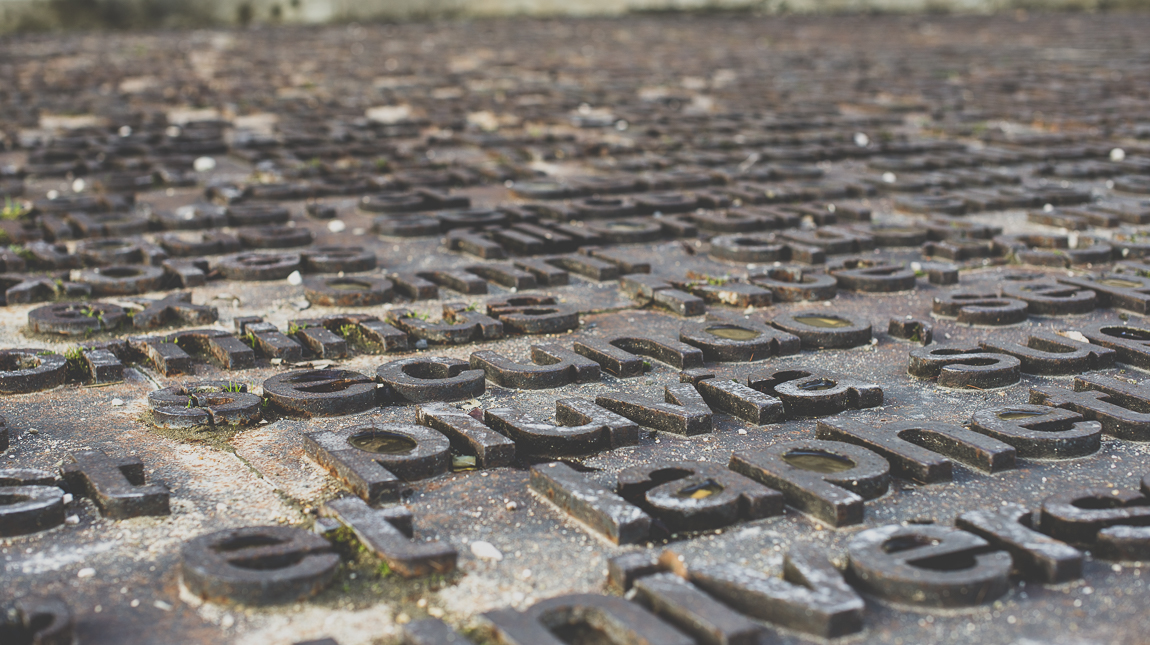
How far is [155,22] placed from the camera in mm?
26781

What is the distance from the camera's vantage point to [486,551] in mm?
2844

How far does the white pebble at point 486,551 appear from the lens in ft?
9.26

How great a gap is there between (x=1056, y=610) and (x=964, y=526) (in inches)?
14.4

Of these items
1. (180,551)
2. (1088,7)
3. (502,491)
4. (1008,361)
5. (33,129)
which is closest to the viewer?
Answer: (180,551)

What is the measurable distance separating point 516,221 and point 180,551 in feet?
14.0

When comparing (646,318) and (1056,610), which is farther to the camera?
(646,318)

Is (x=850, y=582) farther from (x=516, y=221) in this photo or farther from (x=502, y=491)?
(x=516, y=221)

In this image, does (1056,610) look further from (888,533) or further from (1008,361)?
(1008,361)

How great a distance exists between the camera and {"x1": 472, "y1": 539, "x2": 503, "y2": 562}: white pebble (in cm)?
282

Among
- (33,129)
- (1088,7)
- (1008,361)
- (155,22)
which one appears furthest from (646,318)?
(1088,7)

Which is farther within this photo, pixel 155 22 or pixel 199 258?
pixel 155 22

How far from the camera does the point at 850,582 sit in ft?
8.79

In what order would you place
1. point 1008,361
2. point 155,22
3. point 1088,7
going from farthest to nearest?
point 1088,7 → point 155,22 → point 1008,361

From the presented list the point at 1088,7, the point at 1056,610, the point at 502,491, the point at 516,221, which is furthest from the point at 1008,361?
the point at 1088,7
